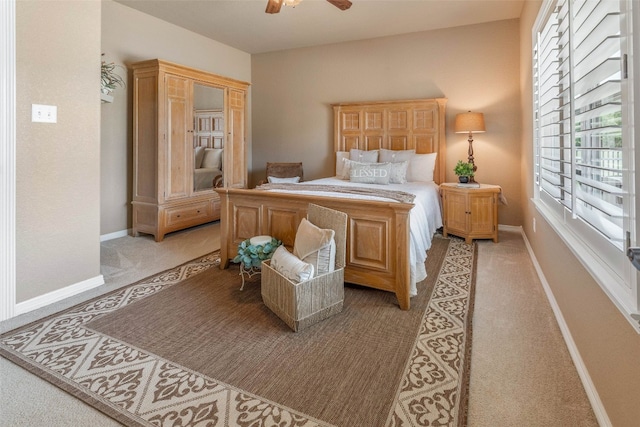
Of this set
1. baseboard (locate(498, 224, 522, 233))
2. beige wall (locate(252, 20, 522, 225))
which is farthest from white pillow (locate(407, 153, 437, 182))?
baseboard (locate(498, 224, 522, 233))

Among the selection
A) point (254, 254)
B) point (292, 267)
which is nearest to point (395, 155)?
point (254, 254)

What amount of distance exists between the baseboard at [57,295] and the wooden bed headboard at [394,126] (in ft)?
12.2

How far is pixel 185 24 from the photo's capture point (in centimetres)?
489

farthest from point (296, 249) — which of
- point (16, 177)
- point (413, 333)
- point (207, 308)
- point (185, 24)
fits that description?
point (185, 24)

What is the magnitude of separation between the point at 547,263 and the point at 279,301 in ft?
6.64

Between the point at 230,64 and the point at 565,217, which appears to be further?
the point at 230,64

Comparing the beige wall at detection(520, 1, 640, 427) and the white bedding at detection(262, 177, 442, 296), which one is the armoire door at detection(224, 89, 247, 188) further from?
the beige wall at detection(520, 1, 640, 427)

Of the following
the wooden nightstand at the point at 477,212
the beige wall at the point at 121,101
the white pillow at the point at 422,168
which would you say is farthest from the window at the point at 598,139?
the beige wall at the point at 121,101

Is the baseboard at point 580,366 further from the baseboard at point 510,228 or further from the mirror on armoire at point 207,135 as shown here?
the mirror on armoire at point 207,135

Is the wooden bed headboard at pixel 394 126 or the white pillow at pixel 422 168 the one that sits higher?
the wooden bed headboard at pixel 394 126

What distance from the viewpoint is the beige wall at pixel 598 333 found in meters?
1.17

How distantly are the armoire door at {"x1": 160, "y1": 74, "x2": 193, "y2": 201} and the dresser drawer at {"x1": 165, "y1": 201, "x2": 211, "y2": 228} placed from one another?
169mm

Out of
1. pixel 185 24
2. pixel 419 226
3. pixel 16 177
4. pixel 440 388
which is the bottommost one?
pixel 440 388

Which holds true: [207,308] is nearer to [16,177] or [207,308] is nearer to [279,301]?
[279,301]
